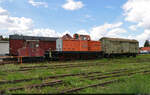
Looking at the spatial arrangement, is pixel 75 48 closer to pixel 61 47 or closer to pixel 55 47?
pixel 61 47

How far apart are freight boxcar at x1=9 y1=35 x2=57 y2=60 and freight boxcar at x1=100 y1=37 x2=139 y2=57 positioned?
8.83 m

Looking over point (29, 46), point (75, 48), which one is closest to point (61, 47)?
point (75, 48)

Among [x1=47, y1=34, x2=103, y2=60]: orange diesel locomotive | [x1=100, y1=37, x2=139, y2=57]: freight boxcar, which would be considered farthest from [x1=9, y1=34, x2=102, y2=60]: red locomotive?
[x1=100, y1=37, x2=139, y2=57]: freight boxcar

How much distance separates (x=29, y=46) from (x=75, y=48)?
6.14m

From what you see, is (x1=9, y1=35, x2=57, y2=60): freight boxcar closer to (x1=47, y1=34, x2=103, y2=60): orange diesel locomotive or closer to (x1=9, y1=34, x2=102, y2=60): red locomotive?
(x1=9, y1=34, x2=102, y2=60): red locomotive

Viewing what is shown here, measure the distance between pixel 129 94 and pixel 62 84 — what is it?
3023mm

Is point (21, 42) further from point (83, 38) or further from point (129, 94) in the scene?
point (129, 94)

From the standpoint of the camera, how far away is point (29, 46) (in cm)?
1780

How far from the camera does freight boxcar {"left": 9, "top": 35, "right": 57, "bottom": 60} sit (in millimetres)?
17047

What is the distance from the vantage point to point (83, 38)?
20922 millimetres

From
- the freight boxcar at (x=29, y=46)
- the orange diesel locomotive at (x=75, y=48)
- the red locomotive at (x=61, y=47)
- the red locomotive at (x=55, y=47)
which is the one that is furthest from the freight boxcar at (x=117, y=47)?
the freight boxcar at (x=29, y=46)

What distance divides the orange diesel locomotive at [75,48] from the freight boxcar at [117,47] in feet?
6.79

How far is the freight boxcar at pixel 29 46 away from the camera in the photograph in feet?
55.9

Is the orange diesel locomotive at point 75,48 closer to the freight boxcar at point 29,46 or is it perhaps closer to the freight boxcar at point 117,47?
the freight boxcar at point 29,46
